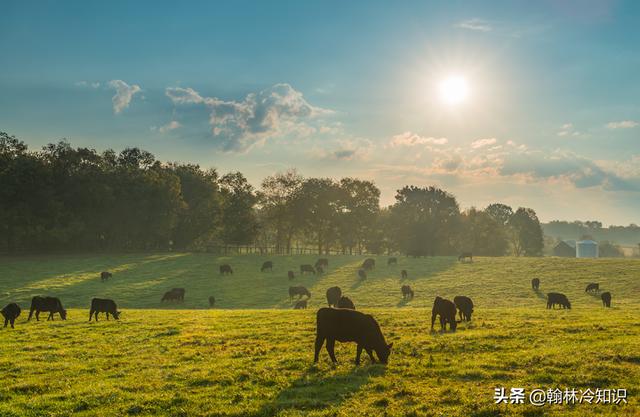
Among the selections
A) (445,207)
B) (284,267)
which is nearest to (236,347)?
(284,267)

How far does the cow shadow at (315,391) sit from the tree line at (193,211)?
223 feet

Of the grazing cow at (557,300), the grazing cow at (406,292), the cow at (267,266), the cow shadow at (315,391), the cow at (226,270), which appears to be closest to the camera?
the cow shadow at (315,391)

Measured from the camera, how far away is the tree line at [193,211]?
79.5m

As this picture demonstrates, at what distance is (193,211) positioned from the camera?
10038 centimetres

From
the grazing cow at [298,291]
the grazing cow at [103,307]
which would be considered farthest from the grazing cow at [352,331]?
the grazing cow at [298,291]

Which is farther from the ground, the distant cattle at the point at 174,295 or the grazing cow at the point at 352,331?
the grazing cow at the point at 352,331

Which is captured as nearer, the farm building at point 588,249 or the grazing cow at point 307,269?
the grazing cow at point 307,269

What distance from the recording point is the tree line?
79.5 meters

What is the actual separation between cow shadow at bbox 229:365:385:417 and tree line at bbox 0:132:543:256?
223 ft

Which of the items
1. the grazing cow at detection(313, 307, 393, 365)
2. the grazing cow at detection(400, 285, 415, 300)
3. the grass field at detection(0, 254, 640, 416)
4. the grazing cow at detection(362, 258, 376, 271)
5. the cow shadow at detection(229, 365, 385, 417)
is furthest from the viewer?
the grazing cow at detection(362, 258, 376, 271)

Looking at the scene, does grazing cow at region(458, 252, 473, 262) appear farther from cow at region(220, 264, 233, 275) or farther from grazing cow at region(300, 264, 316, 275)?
cow at region(220, 264, 233, 275)

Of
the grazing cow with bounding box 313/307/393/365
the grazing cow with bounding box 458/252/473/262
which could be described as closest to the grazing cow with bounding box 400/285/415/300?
the grazing cow with bounding box 458/252/473/262

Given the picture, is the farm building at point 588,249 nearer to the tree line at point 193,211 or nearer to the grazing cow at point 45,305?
the tree line at point 193,211

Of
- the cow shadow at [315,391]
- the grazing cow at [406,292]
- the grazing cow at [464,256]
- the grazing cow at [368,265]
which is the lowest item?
the grazing cow at [406,292]
